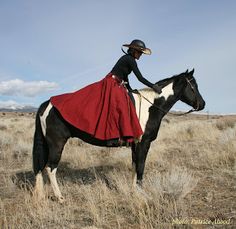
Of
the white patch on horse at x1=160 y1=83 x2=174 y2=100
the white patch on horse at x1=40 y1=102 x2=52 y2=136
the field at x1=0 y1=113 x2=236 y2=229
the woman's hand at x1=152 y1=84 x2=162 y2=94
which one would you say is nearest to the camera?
the field at x1=0 y1=113 x2=236 y2=229

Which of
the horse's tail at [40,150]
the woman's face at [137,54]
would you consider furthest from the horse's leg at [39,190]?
the woman's face at [137,54]

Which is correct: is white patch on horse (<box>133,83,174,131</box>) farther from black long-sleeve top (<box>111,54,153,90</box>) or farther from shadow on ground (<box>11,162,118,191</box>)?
shadow on ground (<box>11,162,118,191</box>)

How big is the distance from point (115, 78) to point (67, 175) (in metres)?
3.21

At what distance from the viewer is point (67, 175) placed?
26.3 ft

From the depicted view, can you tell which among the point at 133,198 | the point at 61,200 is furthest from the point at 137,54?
the point at 61,200

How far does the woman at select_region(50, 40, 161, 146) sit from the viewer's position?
575cm

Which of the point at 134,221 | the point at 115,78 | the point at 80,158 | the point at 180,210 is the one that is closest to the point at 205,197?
the point at 180,210

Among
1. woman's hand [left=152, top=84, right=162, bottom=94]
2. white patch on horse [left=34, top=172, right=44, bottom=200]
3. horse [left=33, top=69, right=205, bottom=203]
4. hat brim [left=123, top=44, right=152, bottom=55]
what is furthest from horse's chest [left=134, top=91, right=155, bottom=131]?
white patch on horse [left=34, top=172, right=44, bottom=200]

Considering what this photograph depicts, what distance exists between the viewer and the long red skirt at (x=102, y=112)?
574 cm

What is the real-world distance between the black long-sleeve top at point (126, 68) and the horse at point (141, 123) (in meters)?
0.40

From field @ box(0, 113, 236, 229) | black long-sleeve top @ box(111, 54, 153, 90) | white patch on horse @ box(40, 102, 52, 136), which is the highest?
black long-sleeve top @ box(111, 54, 153, 90)

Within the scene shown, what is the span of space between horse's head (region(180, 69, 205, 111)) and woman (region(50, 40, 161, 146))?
3.09 feet

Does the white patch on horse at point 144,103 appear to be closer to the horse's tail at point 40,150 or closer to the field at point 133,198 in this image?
the field at point 133,198

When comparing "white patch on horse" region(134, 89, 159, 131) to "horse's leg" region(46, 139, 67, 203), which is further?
"white patch on horse" region(134, 89, 159, 131)
